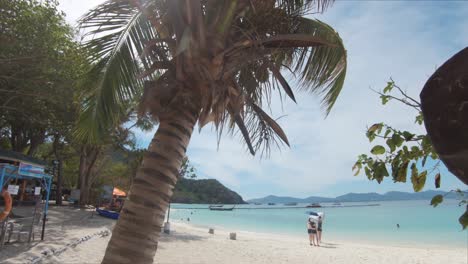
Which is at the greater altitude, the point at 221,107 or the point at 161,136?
the point at 221,107

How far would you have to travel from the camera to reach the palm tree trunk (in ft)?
10.7

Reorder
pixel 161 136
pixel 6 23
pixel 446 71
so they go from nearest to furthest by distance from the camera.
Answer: pixel 446 71 < pixel 161 136 < pixel 6 23

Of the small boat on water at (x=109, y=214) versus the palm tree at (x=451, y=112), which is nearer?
the palm tree at (x=451, y=112)

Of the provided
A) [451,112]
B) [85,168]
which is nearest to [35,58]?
[451,112]

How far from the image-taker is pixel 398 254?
57.5 feet

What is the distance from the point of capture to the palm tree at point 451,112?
0.94 meters

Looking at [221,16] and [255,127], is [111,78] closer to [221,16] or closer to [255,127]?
[221,16]

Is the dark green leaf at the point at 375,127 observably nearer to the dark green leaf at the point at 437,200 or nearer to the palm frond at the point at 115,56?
the dark green leaf at the point at 437,200

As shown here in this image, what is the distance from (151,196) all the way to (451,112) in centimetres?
289

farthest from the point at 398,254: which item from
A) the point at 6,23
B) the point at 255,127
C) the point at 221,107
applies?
the point at 6,23

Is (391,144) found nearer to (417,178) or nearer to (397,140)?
(397,140)

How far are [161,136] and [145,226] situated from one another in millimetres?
912

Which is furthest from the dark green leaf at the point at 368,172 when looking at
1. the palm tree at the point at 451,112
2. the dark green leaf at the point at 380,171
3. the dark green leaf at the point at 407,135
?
the palm tree at the point at 451,112

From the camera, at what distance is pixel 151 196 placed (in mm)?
3414
